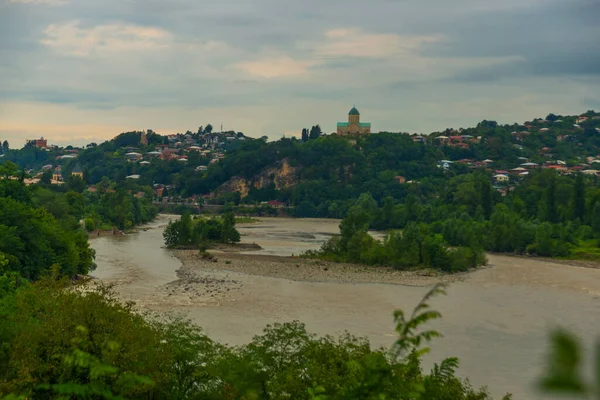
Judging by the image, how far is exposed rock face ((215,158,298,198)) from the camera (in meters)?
132

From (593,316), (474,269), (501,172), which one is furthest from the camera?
(501,172)

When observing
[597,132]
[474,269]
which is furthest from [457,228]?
[597,132]

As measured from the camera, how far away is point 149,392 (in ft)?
38.9

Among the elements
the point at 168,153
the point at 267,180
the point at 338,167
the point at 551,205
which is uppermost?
the point at 168,153

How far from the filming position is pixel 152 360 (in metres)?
12.6

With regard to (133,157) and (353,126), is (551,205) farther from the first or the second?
(133,157)

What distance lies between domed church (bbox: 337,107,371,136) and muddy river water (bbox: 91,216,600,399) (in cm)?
10727

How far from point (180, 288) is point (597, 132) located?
553 feet

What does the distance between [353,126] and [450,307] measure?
424 ft

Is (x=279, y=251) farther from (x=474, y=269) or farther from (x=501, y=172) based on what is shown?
(x=501, y=172)

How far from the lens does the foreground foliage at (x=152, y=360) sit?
31.3 ft

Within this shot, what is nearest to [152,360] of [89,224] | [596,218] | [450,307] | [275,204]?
[450,307]

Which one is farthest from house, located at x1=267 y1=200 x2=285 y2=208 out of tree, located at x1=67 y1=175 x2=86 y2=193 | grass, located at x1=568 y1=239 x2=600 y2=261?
grass, located at x1=568 y1=239 x2=600 y2=261

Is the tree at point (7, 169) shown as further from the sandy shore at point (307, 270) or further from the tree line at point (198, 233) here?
the tree line at point (198, 233)
